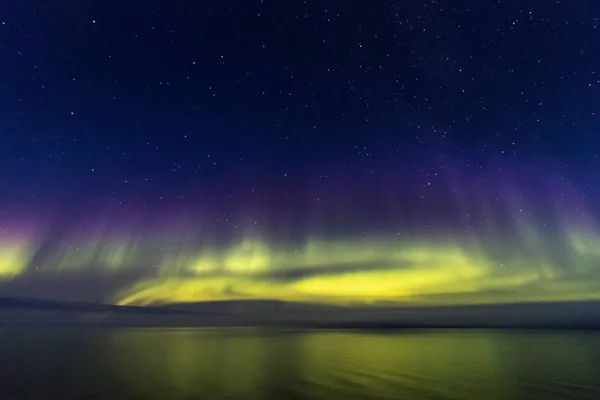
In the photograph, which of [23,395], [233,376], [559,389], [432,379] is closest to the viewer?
[23,395]

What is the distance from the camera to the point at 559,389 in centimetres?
2641

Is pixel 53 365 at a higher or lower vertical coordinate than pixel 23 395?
higher

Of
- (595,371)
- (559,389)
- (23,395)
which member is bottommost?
(23,395)

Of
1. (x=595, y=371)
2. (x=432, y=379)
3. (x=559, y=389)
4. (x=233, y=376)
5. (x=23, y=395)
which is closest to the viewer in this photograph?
(x=23, y=395)

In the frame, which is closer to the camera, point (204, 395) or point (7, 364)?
point (204, 395)

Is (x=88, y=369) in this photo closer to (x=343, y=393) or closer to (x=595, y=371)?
(x=343, y=393)

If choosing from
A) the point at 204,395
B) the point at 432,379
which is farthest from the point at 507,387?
the point at 204,395

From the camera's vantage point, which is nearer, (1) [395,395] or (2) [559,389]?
(1) [395,395]

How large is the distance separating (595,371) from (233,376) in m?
27.5

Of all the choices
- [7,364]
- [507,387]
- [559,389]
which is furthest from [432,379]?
[7,364]

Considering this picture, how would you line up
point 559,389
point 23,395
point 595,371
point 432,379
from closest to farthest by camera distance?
1. point 23,395
2. point 559,389
3. point 432,379
4. point 595,371

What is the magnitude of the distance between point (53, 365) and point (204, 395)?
836 inches

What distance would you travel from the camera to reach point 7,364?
38.8 m

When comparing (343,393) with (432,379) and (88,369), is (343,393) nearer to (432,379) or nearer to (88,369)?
(432,379)
